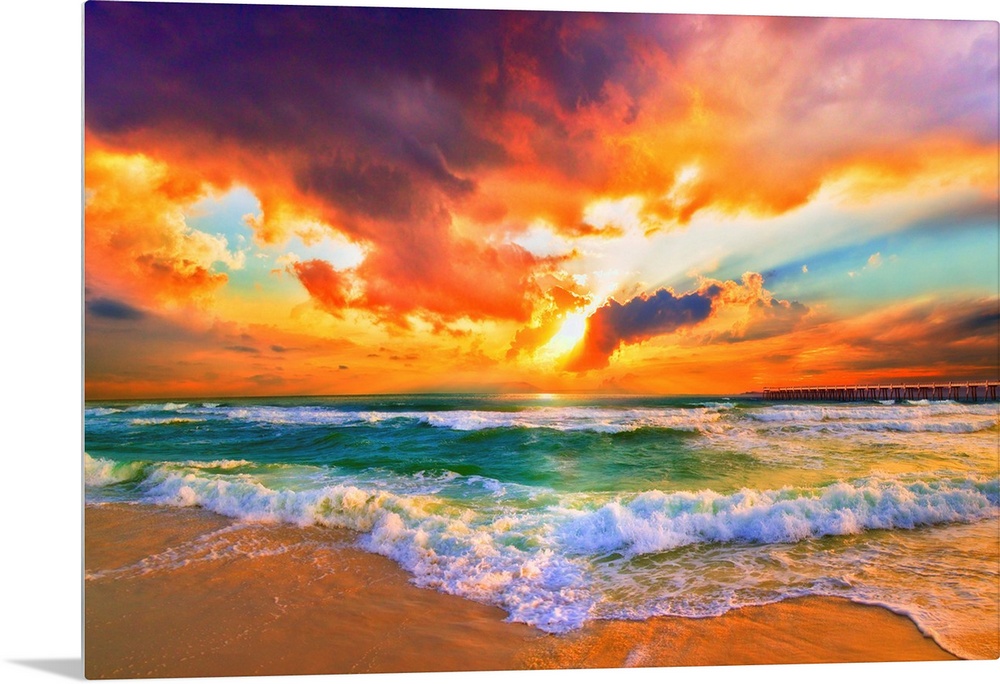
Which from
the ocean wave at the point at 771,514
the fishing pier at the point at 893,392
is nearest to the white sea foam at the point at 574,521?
the ocean wave at the point at 771,514

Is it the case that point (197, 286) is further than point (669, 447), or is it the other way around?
point (669, 447)

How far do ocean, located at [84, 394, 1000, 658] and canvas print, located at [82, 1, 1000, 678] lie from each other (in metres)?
0.02

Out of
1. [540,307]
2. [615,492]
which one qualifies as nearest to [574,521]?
[615,492]

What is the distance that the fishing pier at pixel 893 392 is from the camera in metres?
2.76

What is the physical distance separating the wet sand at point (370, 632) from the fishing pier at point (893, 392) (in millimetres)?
1173

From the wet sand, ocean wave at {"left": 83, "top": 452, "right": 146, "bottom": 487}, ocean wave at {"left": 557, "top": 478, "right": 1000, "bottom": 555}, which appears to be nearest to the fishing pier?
ocean wave at {"left": 557, "top": 478, "right": 1000, "bottom": 555}

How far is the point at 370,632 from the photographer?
6.74 ft

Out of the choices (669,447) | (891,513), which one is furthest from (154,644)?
(891,513)

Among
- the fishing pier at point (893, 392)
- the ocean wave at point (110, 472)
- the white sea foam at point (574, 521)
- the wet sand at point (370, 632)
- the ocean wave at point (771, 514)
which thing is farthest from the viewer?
the fishing pier at point (893, 392)

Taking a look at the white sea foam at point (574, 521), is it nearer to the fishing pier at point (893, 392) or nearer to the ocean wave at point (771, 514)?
the ocean wave at point (771, 514)

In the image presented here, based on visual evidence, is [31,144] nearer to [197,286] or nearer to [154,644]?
[197,286]

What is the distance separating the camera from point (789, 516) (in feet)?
8.36

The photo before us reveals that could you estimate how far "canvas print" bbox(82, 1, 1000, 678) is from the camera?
2180 mm

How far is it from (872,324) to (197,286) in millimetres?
3374
